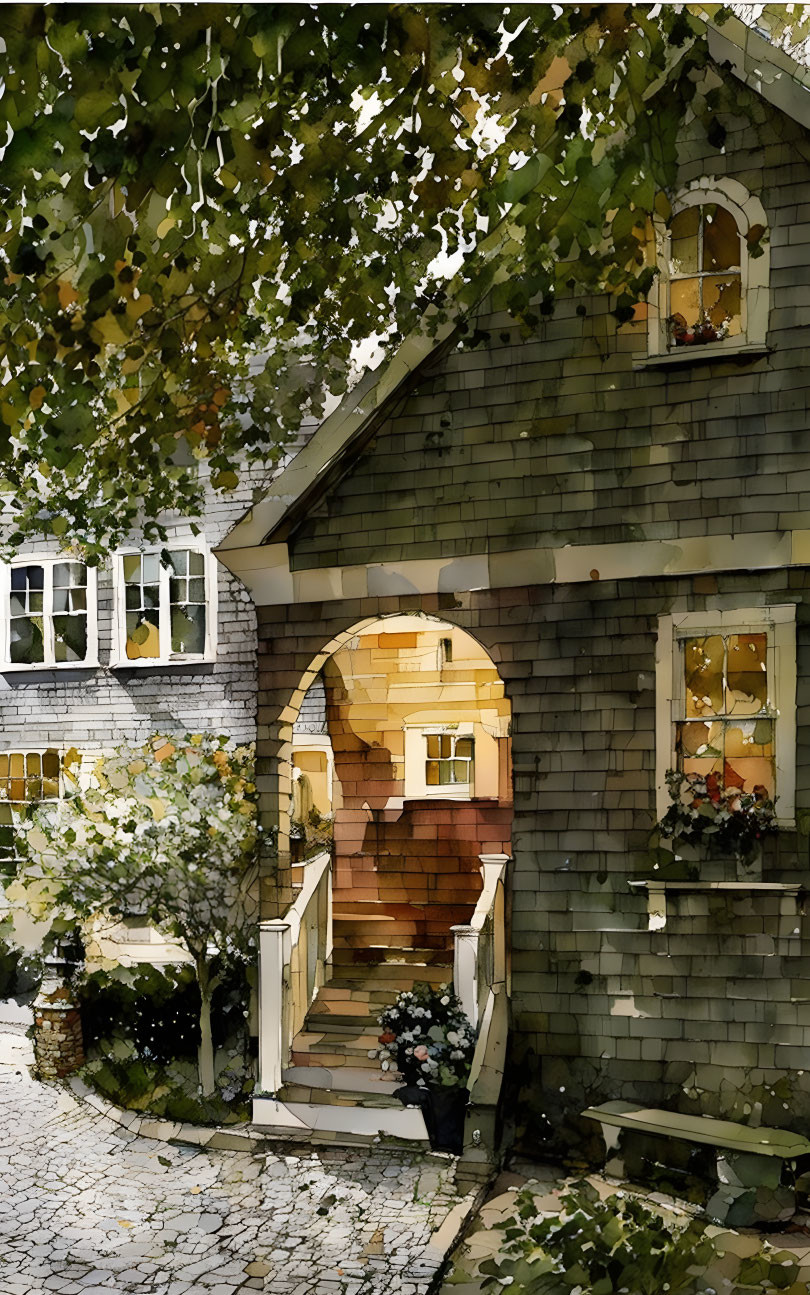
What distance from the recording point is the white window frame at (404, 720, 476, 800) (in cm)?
297

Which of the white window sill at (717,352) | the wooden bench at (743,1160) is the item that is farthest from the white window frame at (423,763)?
the white window sill at (717,352)

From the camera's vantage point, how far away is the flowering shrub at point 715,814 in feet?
6.86

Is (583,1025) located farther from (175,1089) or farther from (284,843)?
(175,1089)

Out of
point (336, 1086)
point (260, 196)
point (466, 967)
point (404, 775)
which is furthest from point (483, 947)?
point (260, 196)

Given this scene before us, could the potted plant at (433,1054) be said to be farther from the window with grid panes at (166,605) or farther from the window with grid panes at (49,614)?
the window with grid panes at (49,614)

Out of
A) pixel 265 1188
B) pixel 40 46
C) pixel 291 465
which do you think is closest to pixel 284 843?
pixel 265 1188

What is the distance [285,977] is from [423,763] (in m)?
1.04

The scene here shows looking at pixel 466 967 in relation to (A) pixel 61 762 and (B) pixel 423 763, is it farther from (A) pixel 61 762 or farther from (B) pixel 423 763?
(A) pixel 61 762

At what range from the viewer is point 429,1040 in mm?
2285

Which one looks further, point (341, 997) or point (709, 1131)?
point (341, 997)

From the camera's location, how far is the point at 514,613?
232 centimetres

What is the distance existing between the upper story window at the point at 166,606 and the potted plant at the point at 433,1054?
38.7 inches

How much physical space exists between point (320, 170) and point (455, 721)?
171 cm

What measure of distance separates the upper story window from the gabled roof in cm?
A: 10
